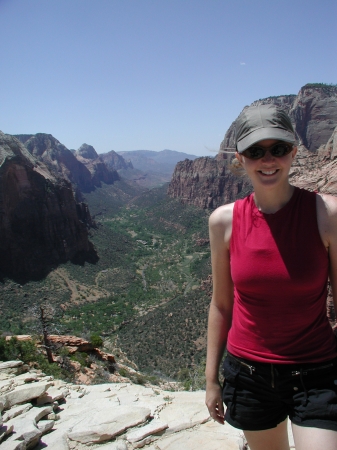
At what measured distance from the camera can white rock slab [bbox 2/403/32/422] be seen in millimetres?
5316

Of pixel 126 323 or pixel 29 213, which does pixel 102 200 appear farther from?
pixel 126 323

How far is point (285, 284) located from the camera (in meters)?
2.06

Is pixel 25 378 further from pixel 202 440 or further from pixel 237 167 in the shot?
pixel 237 167

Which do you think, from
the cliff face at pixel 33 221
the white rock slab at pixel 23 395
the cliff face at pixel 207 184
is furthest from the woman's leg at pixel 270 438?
the cliff face at pixel 207 184

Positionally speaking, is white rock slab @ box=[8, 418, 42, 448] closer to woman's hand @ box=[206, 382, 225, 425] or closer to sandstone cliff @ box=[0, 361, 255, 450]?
sandstone cliff @ box=[0, 361, 255, 450]

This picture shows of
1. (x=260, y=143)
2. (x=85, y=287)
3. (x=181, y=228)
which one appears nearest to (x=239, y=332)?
(x=260, y=143)

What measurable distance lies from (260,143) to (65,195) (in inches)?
2397

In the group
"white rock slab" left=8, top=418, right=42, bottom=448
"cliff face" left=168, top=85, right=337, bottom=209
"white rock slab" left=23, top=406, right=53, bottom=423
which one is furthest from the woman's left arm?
"cliff face" left=168, top=85, right=337, bottom=209

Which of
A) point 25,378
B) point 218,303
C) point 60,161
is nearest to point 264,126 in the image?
point 218,303

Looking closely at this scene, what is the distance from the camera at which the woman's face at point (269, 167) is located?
2.16 m

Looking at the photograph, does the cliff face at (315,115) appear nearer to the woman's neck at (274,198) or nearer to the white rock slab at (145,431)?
the white rock slab at (145,431)

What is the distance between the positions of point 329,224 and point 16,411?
5.83m

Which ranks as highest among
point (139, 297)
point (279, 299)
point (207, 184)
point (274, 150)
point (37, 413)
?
point (207, 184)

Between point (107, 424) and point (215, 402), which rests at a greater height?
point (215, 402)
